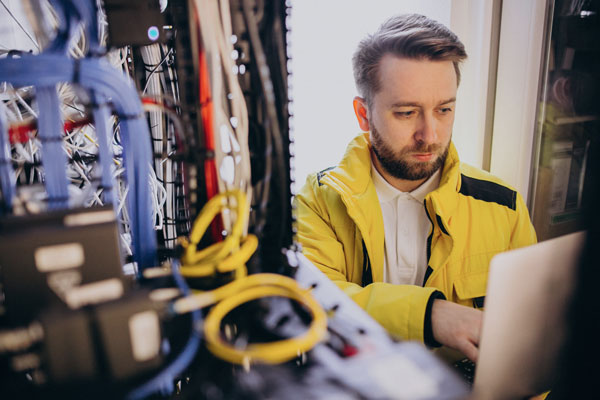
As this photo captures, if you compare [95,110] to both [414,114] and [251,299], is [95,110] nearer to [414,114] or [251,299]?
[251,299]

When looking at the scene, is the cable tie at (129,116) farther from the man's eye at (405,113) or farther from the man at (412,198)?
the man's eye at (405,113)

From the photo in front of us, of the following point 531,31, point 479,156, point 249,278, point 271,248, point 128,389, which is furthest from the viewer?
point 479,156

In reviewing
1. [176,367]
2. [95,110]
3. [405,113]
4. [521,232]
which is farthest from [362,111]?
[176,367]

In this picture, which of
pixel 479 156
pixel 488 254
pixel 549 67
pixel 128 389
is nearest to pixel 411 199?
pixel 488 254

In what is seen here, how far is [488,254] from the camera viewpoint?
4.12 ft

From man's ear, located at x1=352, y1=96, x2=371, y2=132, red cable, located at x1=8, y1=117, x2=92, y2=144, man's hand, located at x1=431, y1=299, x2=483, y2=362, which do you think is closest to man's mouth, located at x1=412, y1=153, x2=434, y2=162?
man's ear, located at x1=352, y1=96, x2=371, y2=132

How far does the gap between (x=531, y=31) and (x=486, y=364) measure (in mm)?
1508

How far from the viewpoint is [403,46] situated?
1.27m

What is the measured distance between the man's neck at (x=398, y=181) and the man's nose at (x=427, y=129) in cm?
16

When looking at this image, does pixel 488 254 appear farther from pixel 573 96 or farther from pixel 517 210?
pixel 573 96

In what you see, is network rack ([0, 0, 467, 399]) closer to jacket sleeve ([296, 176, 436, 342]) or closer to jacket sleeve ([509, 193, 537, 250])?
jacket sleeve ([296, 176, 436, 342])

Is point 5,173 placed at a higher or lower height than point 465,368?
higher

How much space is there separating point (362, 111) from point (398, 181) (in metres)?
0.32

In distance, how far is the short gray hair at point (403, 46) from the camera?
4.11 ft
